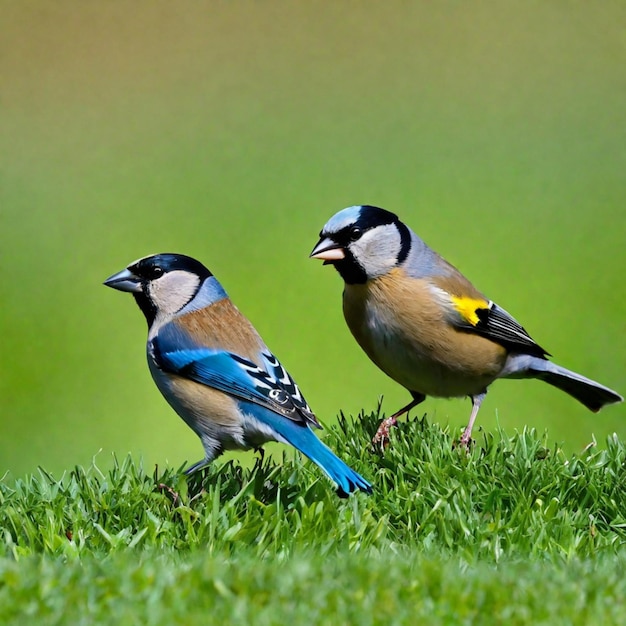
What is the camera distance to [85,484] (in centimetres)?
480

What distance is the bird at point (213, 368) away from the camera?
4.54 metres

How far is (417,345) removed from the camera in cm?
534

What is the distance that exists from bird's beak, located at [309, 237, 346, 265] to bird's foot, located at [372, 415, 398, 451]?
0.94 metres

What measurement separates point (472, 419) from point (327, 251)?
4.23 feet

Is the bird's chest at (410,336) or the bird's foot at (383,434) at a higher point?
the bird's chest at (410,336)

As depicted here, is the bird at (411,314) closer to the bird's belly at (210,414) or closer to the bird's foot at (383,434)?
the bird's foot at (383,434)

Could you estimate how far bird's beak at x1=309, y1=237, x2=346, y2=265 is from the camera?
205 inches

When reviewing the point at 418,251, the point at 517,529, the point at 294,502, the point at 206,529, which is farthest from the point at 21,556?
the point at 418,251

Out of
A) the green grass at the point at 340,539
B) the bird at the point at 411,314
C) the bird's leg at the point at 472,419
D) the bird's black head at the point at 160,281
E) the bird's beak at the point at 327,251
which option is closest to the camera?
the green grass at the point at 340,539

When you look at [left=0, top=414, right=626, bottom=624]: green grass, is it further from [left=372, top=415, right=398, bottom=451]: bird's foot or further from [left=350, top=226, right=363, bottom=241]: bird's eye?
[left=350, top=226, right=363, bottom=241]: bird's eye

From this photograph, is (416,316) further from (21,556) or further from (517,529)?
(21,556)

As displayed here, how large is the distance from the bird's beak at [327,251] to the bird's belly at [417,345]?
11.9 inches

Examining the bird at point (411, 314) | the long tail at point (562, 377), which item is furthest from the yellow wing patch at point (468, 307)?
the long tail at point (562, 377)

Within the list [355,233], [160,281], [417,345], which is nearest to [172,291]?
[160,281]
